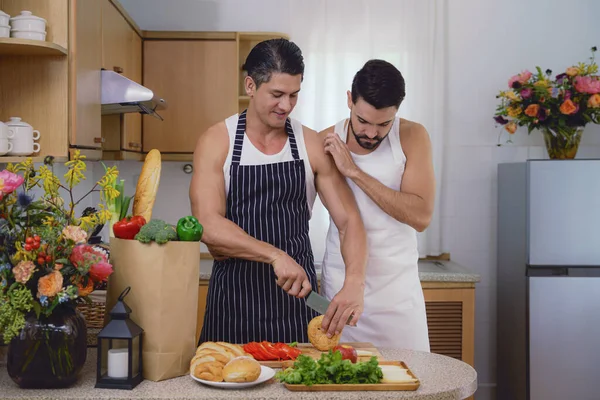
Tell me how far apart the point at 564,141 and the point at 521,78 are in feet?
1.30

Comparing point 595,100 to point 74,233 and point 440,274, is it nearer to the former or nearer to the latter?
point 440,274

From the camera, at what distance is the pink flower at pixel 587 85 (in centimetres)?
386

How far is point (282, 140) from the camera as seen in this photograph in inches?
94.0

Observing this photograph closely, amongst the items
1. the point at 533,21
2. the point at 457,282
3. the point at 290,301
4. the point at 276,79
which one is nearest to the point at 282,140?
the point at 276,79

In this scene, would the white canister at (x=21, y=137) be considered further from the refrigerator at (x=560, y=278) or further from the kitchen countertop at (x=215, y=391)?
the refrigerator at (x=560, y=278)

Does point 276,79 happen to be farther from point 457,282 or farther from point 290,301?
point 457,282

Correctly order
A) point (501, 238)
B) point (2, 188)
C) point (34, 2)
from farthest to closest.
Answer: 1. point (501, 238)
2. point (34, 2)
3. point (2, 188)

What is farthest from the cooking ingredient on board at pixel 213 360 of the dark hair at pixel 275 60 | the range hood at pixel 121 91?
the range hood at pixel 121 91

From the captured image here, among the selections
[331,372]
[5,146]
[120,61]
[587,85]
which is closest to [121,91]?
[120,61]

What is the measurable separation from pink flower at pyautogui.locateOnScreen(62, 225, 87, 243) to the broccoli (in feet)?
0.39

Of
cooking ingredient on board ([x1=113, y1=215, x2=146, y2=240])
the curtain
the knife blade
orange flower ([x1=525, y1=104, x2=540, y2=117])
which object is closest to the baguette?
cooking ingredient on board ([x1=113, y1=215, x2=146, y2=240])

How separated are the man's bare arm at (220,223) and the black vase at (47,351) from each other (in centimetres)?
58

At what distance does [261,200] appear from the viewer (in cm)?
236

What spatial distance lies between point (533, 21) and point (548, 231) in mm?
1285
